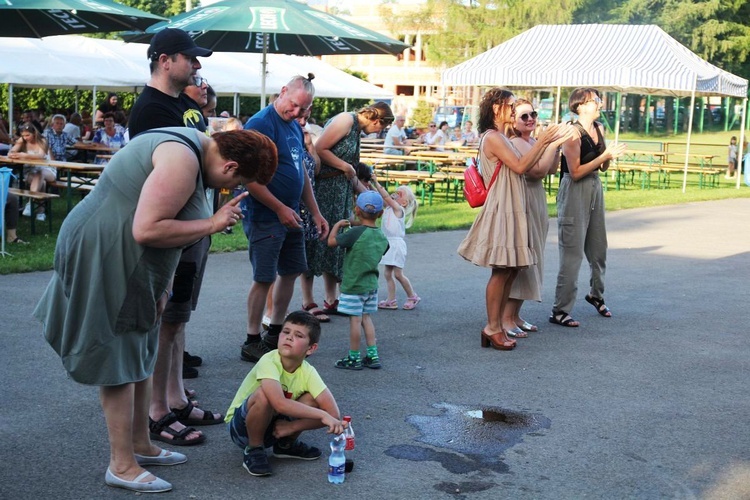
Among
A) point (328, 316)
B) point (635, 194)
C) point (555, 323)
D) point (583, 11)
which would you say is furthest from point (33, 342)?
point (583, 11)

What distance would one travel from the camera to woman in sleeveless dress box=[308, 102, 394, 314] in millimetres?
7512

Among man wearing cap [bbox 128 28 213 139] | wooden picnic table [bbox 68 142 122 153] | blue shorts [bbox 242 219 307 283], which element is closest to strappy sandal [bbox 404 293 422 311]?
blue shorts [bbox 242 219 307 283]

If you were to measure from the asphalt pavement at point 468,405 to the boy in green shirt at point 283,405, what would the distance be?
114 mm

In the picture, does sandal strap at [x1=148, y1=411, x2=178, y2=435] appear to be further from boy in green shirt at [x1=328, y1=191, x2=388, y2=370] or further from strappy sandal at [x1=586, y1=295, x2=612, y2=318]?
strappy sandal at [x1=586, y1=295, x2=612, y2=318]

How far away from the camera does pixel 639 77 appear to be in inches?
830

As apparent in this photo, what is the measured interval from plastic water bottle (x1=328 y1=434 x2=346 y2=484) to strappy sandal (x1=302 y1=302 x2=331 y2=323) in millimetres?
3404

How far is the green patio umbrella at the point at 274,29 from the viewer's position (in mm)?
10617

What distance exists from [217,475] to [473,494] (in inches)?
46.4

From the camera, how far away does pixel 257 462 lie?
4438 millimetres

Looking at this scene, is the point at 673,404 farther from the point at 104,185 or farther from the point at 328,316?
the point at 104,185

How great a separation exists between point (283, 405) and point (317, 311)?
11.6ft

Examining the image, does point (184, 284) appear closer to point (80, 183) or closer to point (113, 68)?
point (80, 183)

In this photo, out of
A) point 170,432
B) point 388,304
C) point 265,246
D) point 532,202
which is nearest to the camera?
point 170,432

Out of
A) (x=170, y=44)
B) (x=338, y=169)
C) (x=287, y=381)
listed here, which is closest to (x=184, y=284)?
(x=287, y=381)
